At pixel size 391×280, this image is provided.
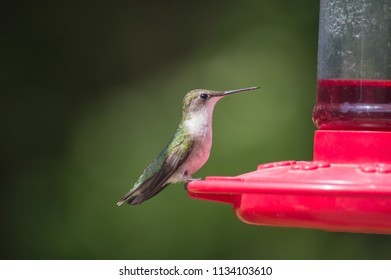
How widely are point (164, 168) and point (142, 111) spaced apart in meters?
1.65

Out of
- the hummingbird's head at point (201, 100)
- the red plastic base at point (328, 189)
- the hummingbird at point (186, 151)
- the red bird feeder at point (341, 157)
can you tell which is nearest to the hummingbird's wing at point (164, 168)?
the hummingbird at point (186, 151)

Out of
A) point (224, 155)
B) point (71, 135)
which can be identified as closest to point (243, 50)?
point (224, 155)

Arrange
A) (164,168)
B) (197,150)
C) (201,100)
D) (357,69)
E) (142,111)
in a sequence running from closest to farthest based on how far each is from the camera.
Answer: (357,69), (197,150), (164,168), (201,100), (142,111)

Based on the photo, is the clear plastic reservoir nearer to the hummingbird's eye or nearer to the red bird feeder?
the red bird feeder

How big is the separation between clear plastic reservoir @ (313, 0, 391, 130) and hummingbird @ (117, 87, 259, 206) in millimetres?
1198

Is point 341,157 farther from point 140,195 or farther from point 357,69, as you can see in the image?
point 140,195

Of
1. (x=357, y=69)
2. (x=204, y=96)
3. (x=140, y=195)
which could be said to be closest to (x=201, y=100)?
(x=204, y=96)

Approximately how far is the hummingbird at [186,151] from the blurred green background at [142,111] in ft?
3.47

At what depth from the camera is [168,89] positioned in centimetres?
660

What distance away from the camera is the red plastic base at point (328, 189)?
2.76 meters

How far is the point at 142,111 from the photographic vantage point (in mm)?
6605

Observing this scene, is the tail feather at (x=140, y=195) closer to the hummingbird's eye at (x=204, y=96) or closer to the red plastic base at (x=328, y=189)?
the hummingbird's eye at (x=204, y=96)

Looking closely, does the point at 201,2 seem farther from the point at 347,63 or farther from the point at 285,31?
the point at 347,63

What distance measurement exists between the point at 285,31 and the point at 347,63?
2803mm
